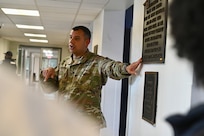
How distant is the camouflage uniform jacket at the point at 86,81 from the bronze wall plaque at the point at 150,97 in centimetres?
32

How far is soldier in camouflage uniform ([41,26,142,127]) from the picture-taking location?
2566 mm

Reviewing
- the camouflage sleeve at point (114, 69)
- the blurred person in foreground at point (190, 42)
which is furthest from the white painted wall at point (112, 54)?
the blurred person in foreground at point (190, 42)

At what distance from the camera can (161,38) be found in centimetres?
204

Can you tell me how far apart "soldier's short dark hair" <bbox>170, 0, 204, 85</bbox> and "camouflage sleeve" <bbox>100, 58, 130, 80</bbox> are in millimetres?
2009

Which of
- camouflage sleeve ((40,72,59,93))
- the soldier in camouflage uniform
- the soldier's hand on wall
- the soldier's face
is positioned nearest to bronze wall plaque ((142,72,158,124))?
the soldier's hand on wall

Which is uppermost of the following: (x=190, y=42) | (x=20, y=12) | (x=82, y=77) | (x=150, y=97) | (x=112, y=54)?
(x=20, y=12)

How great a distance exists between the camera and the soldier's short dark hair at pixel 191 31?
0.40 m

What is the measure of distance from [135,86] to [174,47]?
225 centimetres

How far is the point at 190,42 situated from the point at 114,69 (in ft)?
6.73

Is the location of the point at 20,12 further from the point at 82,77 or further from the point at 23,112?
the point at 23,112

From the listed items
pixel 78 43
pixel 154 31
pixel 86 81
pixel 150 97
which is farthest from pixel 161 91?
pixel 78 43

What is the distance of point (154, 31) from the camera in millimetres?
2188

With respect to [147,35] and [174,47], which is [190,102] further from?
[174,47]

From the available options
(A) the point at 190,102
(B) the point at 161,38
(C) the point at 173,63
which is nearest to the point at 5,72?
(A) the point at 190,102
